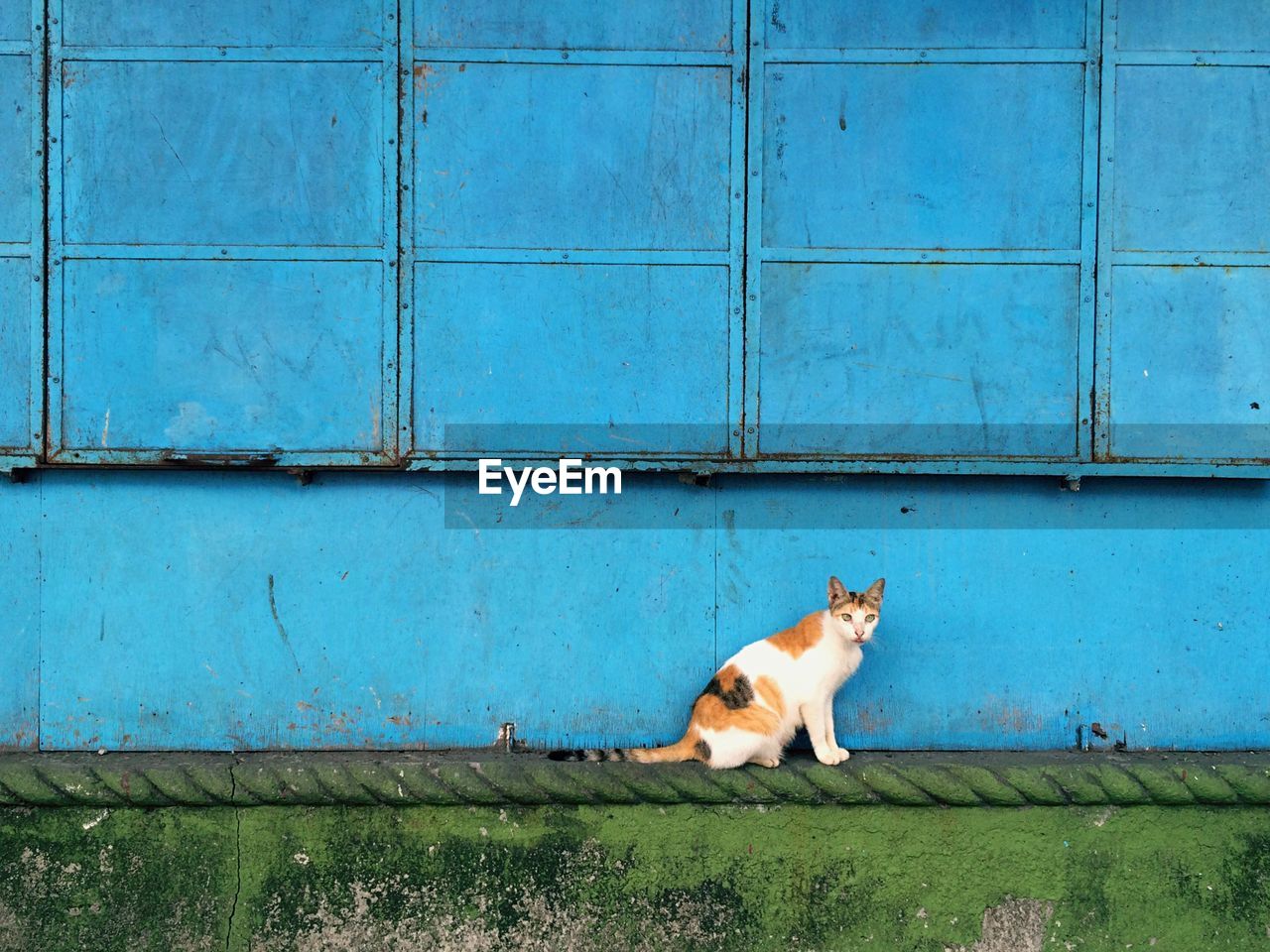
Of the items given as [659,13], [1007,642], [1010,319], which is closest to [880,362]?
[1010,319]

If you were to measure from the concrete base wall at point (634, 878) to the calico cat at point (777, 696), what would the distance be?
0.19 m

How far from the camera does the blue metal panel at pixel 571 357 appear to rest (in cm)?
341

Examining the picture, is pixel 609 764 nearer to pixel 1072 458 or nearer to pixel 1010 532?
pixel 1010 532

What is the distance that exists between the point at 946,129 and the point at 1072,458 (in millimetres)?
1166

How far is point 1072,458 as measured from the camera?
3.41m

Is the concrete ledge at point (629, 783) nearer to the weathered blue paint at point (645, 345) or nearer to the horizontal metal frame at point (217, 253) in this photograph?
the weathered blue paint at point (645, 345)

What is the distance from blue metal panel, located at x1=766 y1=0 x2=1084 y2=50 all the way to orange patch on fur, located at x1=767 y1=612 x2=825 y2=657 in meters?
1.89

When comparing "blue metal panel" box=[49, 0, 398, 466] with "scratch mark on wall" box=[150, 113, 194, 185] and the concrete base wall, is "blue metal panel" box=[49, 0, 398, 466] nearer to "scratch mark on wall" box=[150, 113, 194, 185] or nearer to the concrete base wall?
"scratch mark on wall" box=[150, 113, 194, 185]

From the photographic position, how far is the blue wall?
345 centimetres

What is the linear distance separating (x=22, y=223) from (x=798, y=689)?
295 cm

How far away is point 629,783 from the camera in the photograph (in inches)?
127

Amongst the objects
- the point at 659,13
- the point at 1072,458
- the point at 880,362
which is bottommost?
the point at 1072,458

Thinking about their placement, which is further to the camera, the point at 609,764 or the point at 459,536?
the point at 459,536

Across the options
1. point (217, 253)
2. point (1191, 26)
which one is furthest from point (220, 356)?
point (1191, 26)
